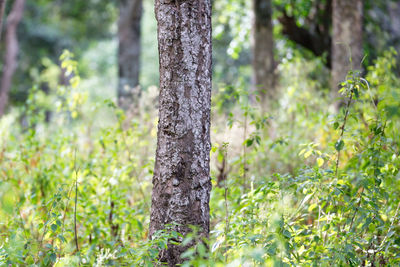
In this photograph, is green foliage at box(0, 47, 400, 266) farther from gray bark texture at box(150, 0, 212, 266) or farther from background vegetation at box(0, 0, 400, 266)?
gray bark texture at box(150, 0, 212, 266)

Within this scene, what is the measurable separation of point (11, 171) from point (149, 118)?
5.21 feet

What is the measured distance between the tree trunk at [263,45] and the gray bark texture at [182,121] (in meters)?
5.66

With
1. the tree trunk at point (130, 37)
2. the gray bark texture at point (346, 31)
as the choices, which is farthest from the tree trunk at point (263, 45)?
the tree trunk at point (130, 37)

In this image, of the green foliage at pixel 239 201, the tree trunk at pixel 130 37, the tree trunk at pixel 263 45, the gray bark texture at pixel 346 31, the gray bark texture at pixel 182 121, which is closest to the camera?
the green foliage at pixel 239 201

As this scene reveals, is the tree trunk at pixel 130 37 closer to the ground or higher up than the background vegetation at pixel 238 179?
higher up

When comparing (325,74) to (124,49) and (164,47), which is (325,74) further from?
(164,47)

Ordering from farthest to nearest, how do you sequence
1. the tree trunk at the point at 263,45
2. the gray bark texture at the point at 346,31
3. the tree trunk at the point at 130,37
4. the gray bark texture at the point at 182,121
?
1. the tree trunk at the point at 130,37
2. the tree trunk at the point at 263,45
3. the gray bark texture at the point at 346,31
4. the gray bark texture at the point at 182,121

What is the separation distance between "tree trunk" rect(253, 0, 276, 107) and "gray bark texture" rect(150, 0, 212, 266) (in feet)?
18.6

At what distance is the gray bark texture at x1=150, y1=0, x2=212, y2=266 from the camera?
2.38 meters

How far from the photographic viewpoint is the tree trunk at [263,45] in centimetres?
794

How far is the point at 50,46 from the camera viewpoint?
62.6ft

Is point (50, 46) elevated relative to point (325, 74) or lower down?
elevated

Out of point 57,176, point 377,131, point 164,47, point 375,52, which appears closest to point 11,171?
point 57,176

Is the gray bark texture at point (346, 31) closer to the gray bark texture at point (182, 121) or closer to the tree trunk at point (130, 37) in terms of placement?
the gray bark texture at point (182, 121)
